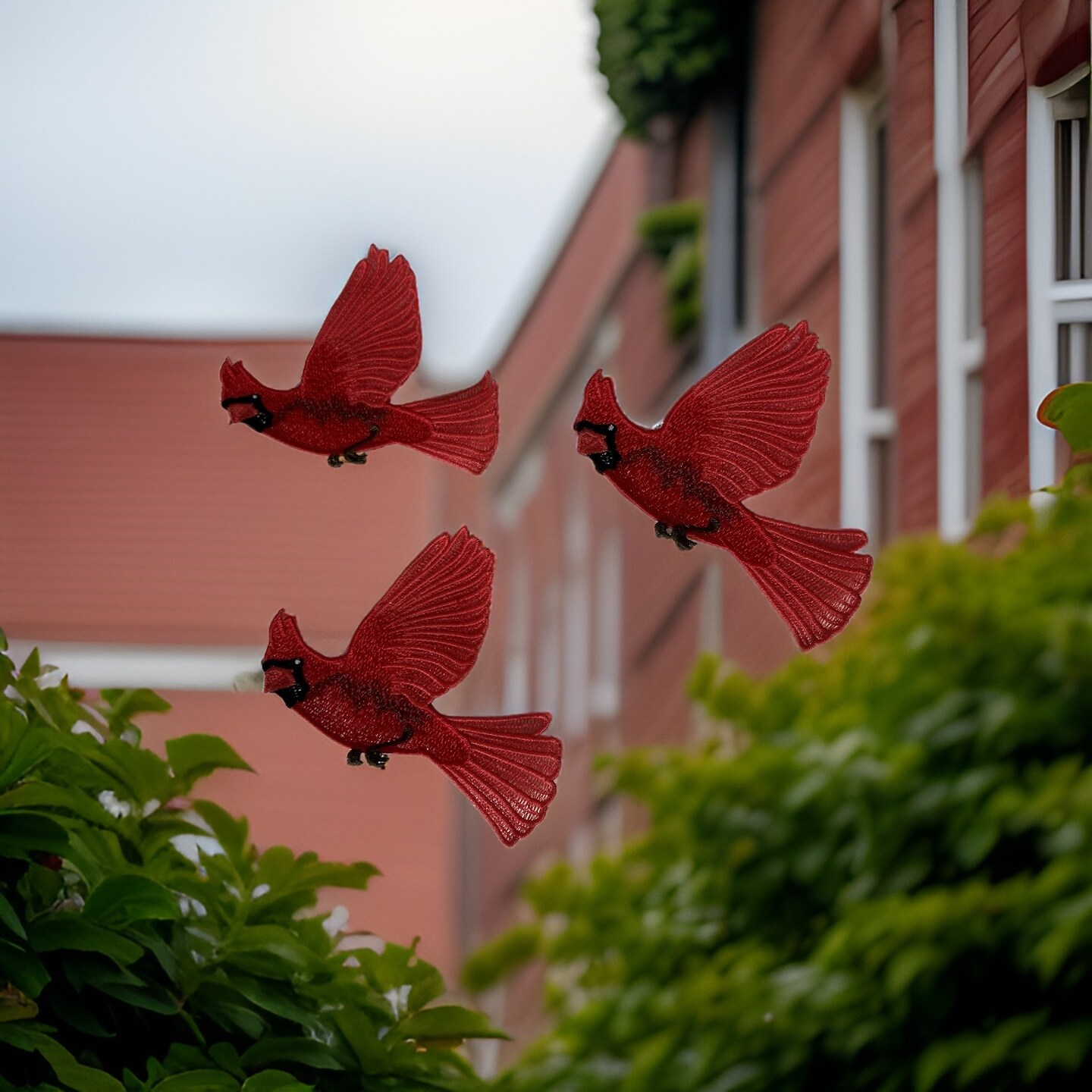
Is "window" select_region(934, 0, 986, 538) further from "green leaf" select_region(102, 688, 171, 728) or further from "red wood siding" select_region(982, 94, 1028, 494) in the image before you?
"green leaf" select_region(102, 688, 171, 728)

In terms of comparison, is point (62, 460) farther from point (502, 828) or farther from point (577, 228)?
point (502, 828)

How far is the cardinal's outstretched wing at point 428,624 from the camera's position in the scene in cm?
86

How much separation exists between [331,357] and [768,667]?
2618 millimetres

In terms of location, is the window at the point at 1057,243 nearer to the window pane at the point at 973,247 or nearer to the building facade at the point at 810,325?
the building facade at the point at 810,325

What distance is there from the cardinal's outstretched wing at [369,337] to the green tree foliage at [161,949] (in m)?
0.25

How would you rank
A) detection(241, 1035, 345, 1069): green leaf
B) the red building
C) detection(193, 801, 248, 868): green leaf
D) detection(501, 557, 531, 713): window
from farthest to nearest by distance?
detection(501, 557, 531, 713): window
the red building
detection(193, 801, 248, 868): green leaf
detection(241, 1035, 345, 1069): green leaf

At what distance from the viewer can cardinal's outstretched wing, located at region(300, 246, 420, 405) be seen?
2.88 feet

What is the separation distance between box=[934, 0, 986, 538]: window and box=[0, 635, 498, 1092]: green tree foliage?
0.80 meters

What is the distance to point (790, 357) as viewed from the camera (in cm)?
87

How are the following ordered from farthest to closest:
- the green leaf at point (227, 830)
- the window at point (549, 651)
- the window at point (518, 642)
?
1. the window at point (518, 642)
2. the window at point (549, 651)
3. the green leaf at point (227, 830)

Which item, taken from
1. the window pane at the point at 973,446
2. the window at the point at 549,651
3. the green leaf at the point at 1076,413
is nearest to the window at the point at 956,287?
the window pane at the point at 973,446

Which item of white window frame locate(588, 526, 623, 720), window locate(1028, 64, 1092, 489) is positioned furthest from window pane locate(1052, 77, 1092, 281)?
white window frame locate(588, 526, 623, 720)

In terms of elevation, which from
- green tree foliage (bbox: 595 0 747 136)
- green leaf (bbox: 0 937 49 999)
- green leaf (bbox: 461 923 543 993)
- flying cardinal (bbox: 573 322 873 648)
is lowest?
green leaf (bbox: 461 923 543 993)

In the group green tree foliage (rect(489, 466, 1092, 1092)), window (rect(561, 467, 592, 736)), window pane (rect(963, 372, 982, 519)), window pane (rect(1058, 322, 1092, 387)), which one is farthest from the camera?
window (rect(561, 467, 592, 736))
